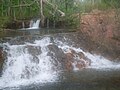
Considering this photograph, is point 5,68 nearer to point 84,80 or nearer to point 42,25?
point 84,80

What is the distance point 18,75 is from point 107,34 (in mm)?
6433

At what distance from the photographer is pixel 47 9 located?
84.5ft

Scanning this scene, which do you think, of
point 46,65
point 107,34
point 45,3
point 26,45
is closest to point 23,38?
point 26,45

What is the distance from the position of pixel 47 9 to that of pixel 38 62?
11.2 meters

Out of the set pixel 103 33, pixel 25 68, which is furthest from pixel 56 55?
pixel 103 33

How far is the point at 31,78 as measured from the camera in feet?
45.3

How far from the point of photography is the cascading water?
1368 centimetres

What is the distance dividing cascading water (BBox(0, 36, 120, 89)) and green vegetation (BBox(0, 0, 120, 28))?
18.0 feet

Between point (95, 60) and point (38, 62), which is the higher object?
point (38, 62)

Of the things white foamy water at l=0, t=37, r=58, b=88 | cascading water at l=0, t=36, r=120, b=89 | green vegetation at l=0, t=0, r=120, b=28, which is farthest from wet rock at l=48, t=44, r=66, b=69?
green vegetation at l=0, t=0, r=120, b=28

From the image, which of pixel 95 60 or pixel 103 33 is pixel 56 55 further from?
pixel 103 33

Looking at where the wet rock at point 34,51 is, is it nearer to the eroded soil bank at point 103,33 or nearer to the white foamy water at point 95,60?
the white foamy water at point 95,60

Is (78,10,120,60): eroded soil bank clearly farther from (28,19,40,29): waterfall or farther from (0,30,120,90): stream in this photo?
(28,19,40,29): waterfall

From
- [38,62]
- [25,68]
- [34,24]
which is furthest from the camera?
[34,24]
